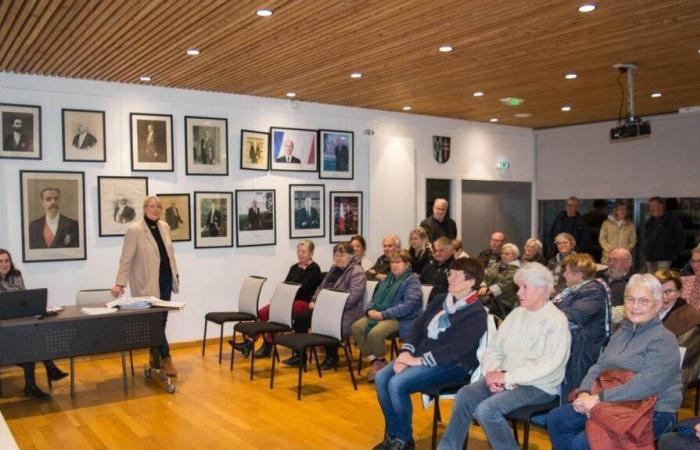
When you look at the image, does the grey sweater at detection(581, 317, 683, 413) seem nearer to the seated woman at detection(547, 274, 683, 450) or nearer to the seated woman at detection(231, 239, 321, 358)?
the seated woman at detection(547, 274, 683, 450)

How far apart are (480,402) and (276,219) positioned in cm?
519

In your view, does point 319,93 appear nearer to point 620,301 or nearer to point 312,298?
point 312,298

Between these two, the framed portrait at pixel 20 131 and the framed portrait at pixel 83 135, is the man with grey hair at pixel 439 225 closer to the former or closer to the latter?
the framed portrait at pixel 83 135

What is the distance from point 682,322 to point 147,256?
4565mm

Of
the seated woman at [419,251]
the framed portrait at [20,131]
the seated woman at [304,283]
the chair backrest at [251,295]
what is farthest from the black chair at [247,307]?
the framed portrait at [20,131]

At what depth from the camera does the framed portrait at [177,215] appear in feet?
24.8

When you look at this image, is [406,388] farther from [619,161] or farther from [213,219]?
[619,161]

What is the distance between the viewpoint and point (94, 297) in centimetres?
606

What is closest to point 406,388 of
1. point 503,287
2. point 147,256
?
point 503,287

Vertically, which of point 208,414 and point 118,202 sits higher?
point 118,202

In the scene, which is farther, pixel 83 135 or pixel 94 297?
pixel 83 135

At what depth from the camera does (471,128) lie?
34.7ft

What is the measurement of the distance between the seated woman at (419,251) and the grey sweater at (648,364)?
375 centimetres

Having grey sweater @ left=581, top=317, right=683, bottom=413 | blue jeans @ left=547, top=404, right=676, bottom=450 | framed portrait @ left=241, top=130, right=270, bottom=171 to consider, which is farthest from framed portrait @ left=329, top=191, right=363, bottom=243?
grey sweater @ left=581, top=317, right=683, bottom=413
